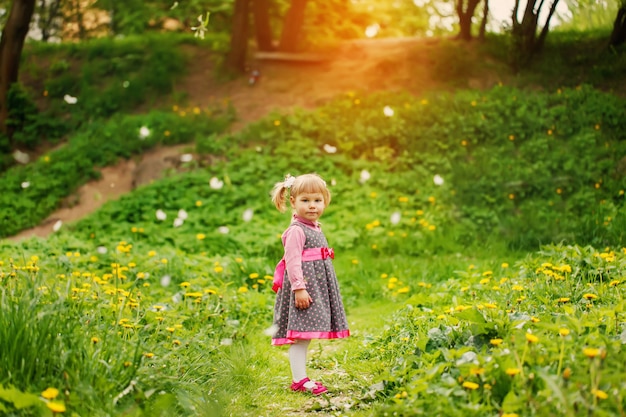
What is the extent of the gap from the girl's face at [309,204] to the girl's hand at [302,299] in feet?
1.53

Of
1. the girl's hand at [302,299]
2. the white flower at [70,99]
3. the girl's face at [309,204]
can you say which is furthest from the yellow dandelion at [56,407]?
the white flower at [70,99]

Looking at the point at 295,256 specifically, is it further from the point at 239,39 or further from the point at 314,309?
the point at 239,39

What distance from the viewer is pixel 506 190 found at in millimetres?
8898

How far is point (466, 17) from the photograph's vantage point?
40.1ft

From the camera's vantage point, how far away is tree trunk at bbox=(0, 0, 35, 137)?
1098cm

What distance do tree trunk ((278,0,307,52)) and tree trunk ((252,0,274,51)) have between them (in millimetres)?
259

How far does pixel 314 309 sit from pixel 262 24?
377 inches

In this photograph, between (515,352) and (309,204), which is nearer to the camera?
(515,352)

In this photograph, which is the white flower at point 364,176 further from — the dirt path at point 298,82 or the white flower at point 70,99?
the white flower at point 70,99

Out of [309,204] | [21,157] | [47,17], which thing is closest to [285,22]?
[21,157]

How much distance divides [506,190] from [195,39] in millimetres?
7345

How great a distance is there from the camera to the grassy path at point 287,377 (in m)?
3.80

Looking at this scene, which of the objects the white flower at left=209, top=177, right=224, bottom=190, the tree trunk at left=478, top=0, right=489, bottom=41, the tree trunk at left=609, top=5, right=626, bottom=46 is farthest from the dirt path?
the tree trunk at left=609, top=5, right=626, bottom=46

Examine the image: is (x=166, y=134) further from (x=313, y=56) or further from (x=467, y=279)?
(x=467, y=279)
